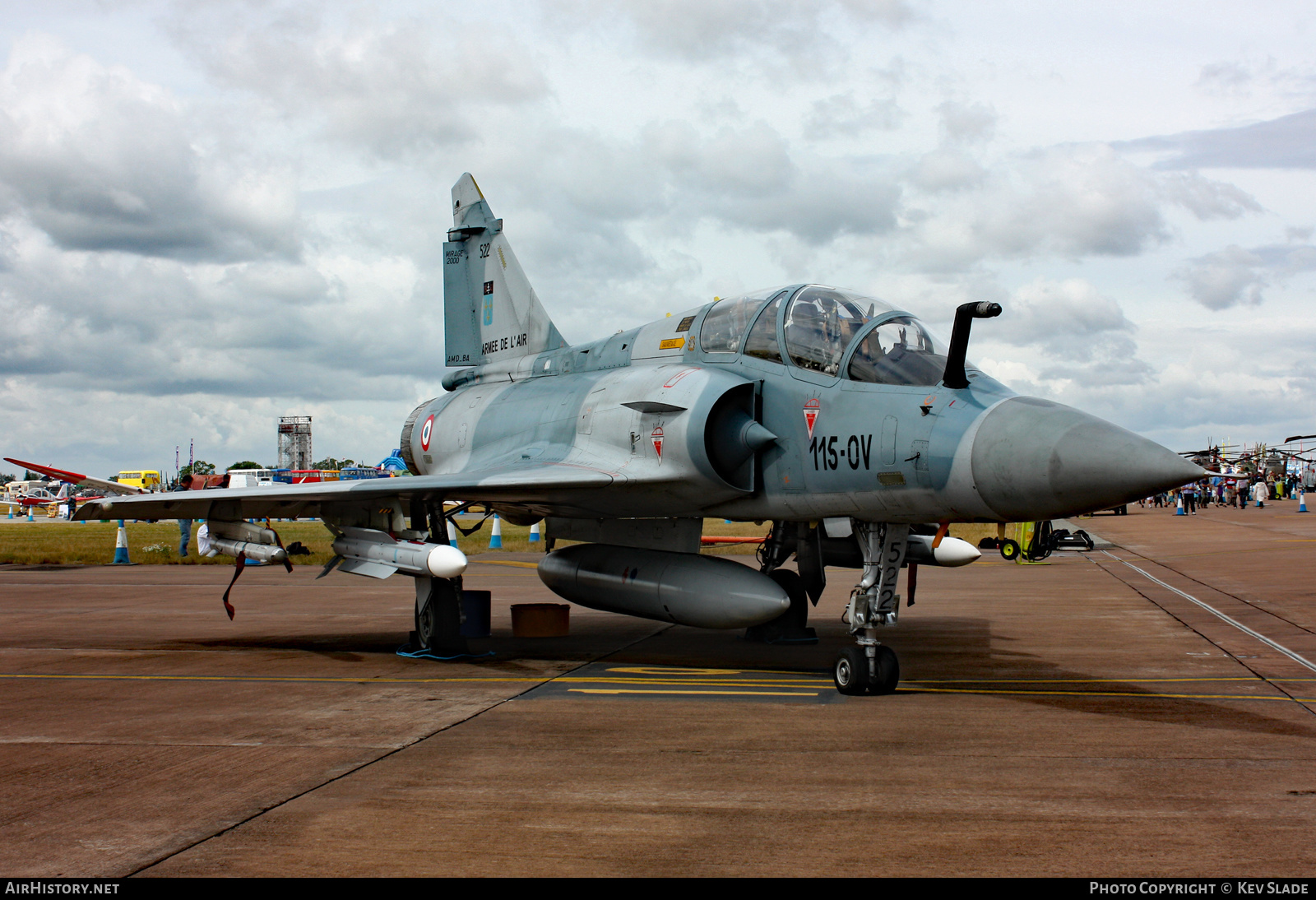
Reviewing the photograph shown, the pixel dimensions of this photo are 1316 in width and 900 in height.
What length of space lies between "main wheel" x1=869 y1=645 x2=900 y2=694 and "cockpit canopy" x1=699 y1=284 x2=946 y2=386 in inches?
83.0

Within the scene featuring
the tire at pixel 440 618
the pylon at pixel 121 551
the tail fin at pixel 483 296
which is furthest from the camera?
the pylon at pixel 121 551

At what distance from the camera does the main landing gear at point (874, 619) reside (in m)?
7.62

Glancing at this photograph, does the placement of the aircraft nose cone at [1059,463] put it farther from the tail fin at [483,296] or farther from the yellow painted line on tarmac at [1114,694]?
the tail fin at [483,296]

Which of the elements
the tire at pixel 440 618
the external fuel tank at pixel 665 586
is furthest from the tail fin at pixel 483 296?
the tire at pixel 440 618

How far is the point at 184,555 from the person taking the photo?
24781 millimetres

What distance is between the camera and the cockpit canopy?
7.79 m

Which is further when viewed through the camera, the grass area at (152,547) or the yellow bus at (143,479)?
the yellow bus at (143,479)

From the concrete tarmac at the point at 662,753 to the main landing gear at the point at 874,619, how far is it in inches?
7.2

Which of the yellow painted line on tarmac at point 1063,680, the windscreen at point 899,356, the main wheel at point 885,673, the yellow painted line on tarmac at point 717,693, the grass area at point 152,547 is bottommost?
the yellow painted line on tarmac at point 1063,680

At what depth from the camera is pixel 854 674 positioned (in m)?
7.61

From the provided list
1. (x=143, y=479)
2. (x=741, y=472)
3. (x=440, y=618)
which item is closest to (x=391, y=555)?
(x=440, y=618)

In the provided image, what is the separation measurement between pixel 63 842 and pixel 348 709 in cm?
308
